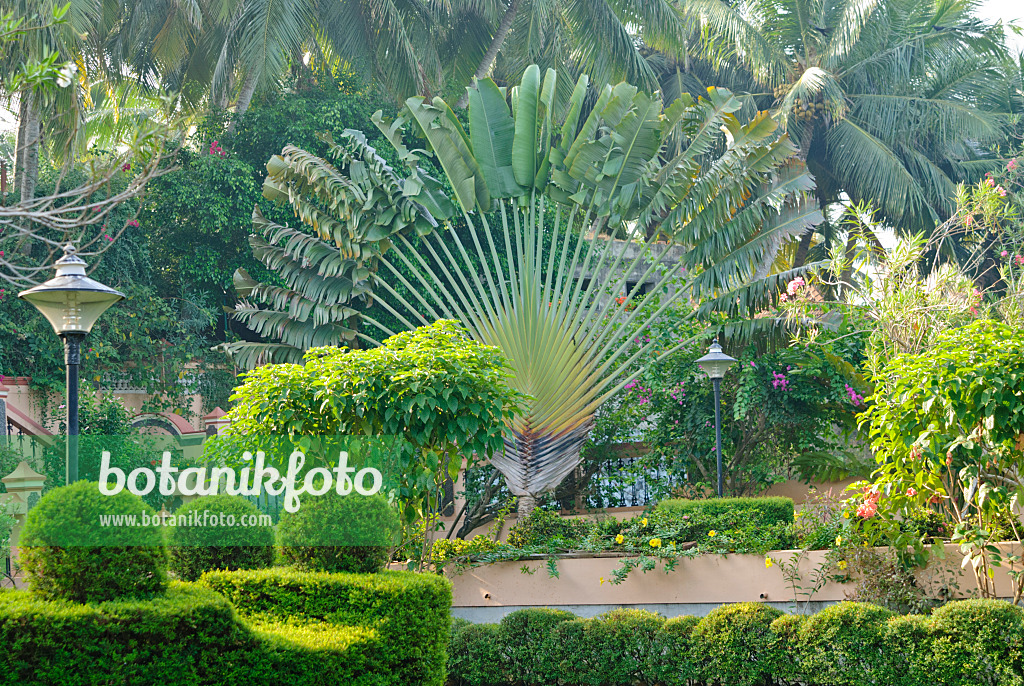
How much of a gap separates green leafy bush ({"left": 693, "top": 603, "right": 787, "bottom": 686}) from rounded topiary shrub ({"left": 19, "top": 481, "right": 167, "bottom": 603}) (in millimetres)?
4731

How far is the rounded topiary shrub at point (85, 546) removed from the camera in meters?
4.81

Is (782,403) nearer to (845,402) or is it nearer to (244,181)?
(845,402)

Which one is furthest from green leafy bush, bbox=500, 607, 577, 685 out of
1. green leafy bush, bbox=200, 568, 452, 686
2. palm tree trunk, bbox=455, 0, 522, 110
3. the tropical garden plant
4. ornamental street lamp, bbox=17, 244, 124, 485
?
palm tree trunk, bbox=455, 0, 522, 110

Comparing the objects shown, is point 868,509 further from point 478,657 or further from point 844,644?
point 478,657

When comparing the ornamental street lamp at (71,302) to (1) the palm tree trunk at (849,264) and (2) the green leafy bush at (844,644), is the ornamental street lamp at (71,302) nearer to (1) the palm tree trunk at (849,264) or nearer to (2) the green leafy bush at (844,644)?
(2) the green leafy bush at (844,644)

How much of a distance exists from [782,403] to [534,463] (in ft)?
12.2

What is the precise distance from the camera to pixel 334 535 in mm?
6590

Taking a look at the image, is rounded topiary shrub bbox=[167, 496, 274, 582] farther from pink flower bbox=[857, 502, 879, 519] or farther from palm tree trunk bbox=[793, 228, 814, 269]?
palm tree trunk bbox=[793, 228, 814, 269]

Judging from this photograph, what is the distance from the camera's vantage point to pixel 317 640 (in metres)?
5.69

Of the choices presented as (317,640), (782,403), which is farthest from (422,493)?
(782,403)

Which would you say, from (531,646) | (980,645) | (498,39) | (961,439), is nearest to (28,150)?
(498,39)

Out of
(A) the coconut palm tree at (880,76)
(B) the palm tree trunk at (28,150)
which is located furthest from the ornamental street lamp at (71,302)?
(A) the coconut palm tree at (880,76)

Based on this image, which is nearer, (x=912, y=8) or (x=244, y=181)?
(x=244, y=181)

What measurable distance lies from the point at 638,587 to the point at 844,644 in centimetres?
279
